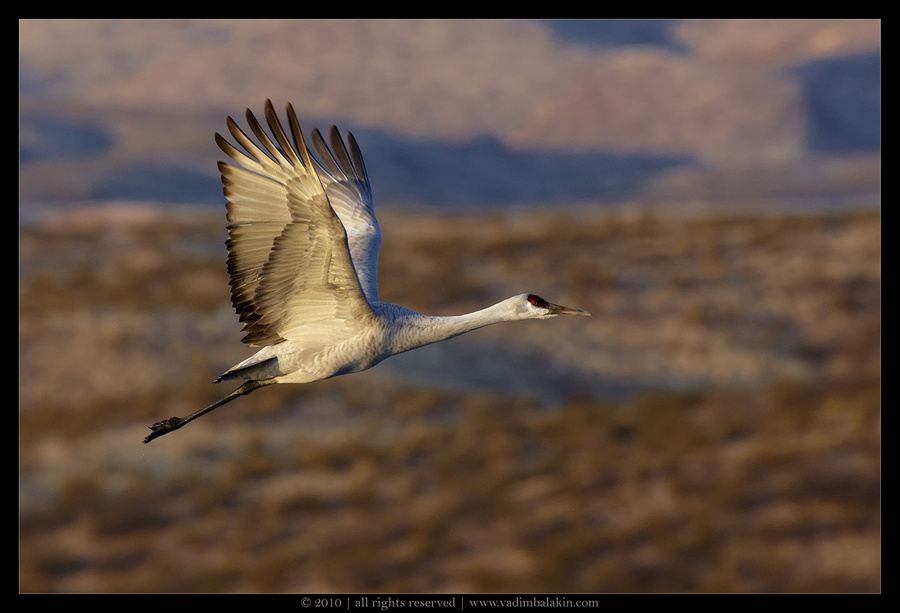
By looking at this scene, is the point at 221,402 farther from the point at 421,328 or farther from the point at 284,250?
the point at 421,328

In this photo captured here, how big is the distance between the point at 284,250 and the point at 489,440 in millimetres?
20941

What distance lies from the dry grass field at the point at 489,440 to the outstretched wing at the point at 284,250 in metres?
16.2

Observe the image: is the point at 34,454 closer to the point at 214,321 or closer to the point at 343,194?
the point at 214,321

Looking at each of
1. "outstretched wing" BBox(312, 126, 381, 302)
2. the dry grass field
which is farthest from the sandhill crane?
the dry grass field

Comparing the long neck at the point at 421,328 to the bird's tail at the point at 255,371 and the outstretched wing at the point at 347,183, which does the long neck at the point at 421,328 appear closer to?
the bird's tail at the point at 255,371

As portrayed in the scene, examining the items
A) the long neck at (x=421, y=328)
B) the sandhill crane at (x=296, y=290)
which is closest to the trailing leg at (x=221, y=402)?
the sandhill crane at (x=296, y=290)

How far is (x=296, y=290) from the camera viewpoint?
10.2m

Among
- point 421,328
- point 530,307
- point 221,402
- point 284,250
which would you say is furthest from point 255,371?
point 530,307

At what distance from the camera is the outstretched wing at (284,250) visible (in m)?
9.79

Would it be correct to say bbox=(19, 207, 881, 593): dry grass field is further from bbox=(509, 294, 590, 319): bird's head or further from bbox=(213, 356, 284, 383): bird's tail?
bbox=(213, 356, 284, 383): bird's tail

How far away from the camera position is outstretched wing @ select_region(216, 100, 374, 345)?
9.79 metres

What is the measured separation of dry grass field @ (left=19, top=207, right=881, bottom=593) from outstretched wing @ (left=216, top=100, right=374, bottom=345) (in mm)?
16177

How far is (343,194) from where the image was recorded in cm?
1288

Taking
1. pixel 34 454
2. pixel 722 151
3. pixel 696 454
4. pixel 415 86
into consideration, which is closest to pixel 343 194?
pixel 696 454
